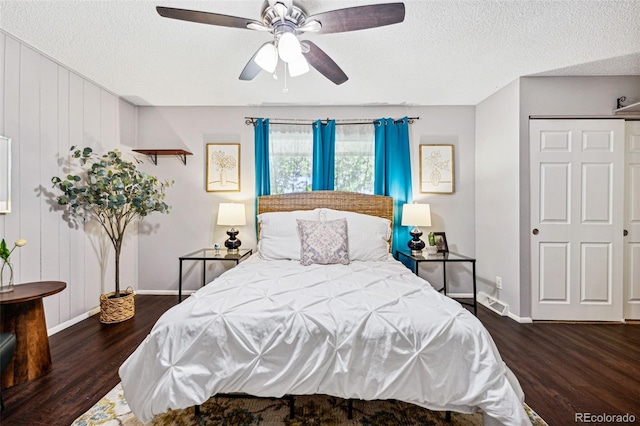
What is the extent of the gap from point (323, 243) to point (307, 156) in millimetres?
1466

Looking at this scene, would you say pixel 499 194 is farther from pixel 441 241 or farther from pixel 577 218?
pixel 441 241

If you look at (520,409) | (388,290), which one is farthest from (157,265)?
(520,409)

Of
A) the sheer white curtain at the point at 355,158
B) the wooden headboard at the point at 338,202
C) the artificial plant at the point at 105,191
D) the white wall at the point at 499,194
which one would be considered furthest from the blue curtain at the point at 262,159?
the white wall at the point at 499,194

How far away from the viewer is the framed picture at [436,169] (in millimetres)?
3576

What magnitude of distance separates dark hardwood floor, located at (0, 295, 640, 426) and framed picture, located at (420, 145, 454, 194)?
1.66 m

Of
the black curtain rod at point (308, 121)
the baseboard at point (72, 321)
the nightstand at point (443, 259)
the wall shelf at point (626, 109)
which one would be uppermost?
the black curtain rod at point (308, 121)

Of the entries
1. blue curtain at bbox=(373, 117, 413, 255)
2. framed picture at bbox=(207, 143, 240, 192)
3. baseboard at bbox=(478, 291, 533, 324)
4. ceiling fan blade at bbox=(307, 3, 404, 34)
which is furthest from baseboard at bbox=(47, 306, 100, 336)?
baseboard at bbox=(478, 291, 533, 324)

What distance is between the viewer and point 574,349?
2.32 metres

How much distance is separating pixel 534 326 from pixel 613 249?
119 cm

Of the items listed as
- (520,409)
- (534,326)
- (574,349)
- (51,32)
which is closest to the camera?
(520,409)

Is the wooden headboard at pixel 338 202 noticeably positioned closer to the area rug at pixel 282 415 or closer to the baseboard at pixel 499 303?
the baseboard at pixel 499 303

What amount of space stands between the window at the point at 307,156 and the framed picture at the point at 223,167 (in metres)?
0.49

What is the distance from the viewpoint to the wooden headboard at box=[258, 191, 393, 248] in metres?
3.44

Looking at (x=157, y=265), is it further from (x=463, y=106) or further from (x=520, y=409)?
(x=463, y=106)
